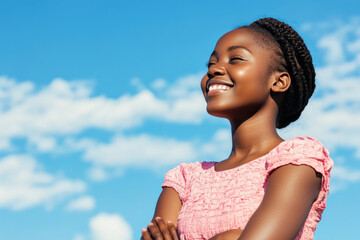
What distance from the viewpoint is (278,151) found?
382 centimetres

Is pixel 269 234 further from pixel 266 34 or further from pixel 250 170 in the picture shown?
pixel 266 34

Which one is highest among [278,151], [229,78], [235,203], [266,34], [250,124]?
[266,34]

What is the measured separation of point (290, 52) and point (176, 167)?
1305 mm

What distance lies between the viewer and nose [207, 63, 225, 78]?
4.18m

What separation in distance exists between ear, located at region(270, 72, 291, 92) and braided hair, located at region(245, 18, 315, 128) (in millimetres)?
49

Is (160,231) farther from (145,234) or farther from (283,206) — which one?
(283,206)

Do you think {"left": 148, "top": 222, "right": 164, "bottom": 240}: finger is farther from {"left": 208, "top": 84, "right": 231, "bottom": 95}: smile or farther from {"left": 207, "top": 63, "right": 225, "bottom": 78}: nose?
{"left": 207, "top": 63, "right": 225, "bottom": 78}: nose

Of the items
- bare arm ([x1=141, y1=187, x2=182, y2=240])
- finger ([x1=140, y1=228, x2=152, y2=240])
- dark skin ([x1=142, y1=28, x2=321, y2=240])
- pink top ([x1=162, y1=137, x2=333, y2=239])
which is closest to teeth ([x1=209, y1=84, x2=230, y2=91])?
dark skin ([x1=142, y1=28, x2=321, y2=240])

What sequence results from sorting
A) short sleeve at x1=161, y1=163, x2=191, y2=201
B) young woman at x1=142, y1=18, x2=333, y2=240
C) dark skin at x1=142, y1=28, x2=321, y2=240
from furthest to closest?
short sleeve at x1=161, y1=163, x2=191, y2=201 < dark skin at x1=142, y1=28, x2=321, y2=240 < young woman at x1=142, y1=18, x2=333, y2=240

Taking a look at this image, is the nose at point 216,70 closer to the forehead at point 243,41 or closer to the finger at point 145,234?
the forehead at point 243,41

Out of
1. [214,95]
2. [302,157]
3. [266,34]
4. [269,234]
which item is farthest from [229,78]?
[269,234]

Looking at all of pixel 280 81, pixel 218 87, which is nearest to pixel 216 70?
pixel 218 87

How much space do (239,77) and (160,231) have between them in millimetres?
1245

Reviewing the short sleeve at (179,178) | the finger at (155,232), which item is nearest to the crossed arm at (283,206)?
the finger at (155,232)
